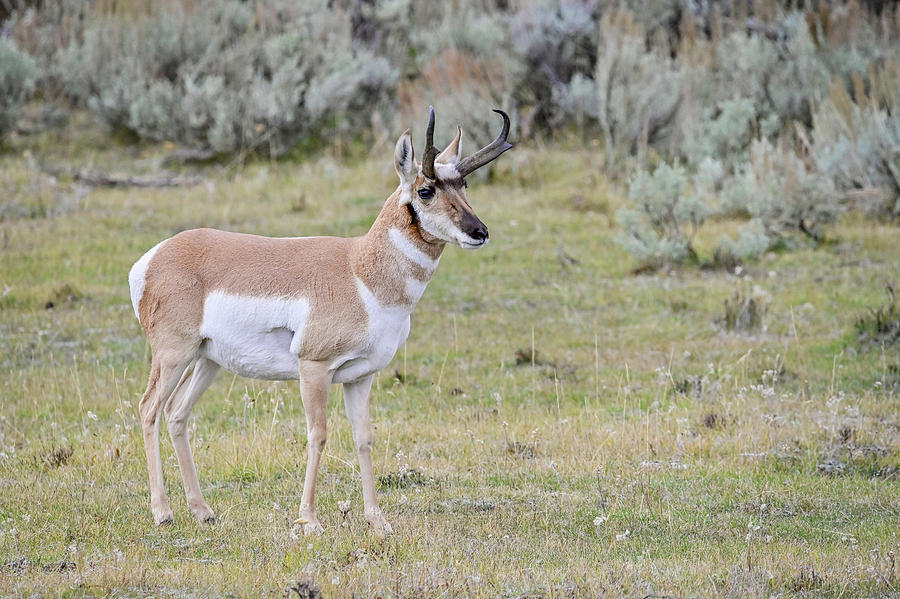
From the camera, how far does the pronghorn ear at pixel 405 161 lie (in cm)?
570

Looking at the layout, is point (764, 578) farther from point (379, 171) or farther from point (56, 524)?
point (379, 171)

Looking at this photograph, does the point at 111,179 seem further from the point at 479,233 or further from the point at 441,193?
the point at 479,233

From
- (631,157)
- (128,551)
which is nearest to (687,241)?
(631,157)

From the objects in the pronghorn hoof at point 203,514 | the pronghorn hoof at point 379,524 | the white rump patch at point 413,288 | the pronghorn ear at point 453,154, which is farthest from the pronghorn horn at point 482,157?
the pronghorn hoof at point 203,514

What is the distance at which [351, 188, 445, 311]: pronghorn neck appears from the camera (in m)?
5.89

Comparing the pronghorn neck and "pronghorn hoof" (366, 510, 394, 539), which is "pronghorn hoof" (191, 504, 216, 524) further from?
the pronghorn neck

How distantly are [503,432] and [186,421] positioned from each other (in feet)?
8.10

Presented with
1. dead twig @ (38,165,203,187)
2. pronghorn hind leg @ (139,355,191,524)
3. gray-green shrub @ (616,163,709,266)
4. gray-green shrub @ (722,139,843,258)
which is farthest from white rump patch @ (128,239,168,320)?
dead twig @ (38,165,203,187)

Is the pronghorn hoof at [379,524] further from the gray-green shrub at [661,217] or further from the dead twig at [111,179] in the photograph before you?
the dead twig at [111,179]

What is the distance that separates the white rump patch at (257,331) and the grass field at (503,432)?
0.88m

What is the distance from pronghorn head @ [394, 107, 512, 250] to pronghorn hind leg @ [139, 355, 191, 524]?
1.54 m

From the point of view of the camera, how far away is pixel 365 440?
20.0ft

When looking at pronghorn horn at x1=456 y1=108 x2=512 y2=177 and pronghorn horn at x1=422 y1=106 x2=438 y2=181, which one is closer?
pronghorn horn at x1=422 y1=106 x2=438 y2=181

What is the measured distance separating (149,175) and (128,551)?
11.7 m
